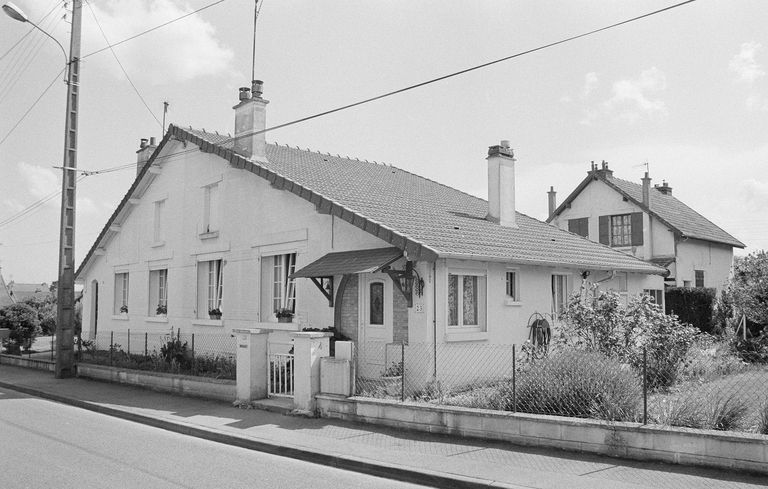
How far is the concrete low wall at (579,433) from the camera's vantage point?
287 inches

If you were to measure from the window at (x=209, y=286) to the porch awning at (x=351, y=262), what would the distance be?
5.47m

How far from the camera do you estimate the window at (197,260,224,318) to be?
733 inches

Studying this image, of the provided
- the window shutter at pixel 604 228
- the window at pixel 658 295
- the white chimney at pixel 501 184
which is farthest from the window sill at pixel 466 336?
the window shutter at pixel 604 228

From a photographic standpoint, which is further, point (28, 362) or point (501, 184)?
point (28, 362)

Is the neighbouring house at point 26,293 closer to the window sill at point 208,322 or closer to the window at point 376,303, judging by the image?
the window sill at point 208,322

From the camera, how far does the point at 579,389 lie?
909cm

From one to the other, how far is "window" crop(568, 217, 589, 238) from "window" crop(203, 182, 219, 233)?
64.1 feet

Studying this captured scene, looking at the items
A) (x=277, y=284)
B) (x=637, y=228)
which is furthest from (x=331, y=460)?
(x=637, y=228)

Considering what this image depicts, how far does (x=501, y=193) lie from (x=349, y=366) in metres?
8.03

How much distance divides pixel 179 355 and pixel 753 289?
1501cm

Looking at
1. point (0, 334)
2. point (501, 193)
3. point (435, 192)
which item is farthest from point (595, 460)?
point (0, 334)

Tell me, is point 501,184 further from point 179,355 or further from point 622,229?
point 622,229

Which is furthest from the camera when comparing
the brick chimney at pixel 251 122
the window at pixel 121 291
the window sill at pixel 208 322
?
the window at pixel 121 291

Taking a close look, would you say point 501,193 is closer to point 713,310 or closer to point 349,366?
point 349,366
